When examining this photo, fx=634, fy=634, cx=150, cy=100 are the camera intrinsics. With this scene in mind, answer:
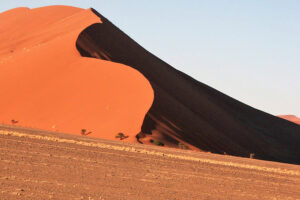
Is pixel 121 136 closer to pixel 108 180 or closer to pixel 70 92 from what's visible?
pixel 70 92

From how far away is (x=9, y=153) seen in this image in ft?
66.6

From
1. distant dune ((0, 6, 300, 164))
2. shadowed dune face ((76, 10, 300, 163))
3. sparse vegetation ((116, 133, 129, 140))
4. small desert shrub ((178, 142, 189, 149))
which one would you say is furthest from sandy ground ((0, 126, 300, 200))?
shadowed dune face ((76, 10, 300, 163))

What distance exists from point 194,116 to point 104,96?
32.5 feet

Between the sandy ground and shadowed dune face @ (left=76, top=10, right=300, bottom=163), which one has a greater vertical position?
the sandy ground

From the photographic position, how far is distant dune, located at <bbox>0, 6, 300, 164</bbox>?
4350cm

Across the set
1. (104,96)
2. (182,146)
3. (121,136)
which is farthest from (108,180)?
(104,96)

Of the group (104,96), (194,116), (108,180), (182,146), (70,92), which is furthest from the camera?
(194,116)

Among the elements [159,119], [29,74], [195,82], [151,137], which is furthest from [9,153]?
[195,82]

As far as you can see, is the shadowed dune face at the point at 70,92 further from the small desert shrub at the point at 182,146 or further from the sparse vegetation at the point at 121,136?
the small desert shrub at the point at 182,146

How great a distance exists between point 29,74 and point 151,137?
54.9ft

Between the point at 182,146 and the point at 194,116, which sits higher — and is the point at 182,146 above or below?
above

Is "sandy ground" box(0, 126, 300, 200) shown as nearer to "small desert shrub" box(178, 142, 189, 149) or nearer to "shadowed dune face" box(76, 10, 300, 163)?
"small desert shrub" box(178, 142, 189, 149)

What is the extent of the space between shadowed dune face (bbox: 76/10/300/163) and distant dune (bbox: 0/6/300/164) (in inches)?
4.9

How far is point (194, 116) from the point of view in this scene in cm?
5322
